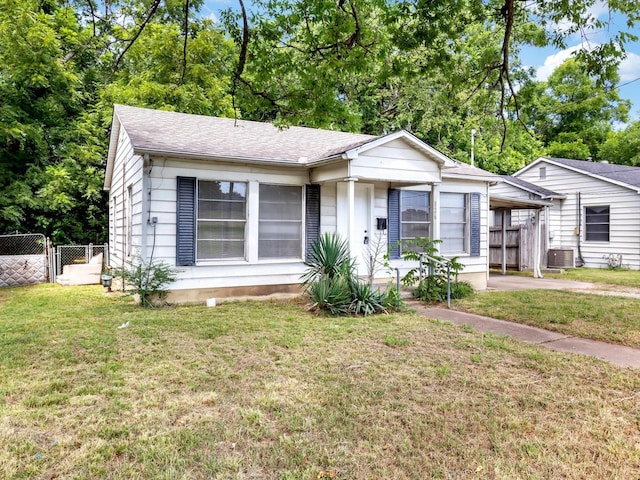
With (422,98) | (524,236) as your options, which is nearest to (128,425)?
(524,236)

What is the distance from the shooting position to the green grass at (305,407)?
265 cm

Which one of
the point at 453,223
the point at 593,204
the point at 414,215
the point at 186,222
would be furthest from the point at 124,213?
the point at 593,204

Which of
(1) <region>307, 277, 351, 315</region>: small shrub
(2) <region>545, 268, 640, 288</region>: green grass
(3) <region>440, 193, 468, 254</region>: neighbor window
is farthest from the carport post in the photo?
(1) <region>307, 277, 351, 315</region>: small shrub

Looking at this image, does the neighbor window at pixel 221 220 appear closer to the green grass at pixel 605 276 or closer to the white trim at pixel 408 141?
the white trim at pixel 408 141

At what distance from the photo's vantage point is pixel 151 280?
7.64 meters

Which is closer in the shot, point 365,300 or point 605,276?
point 365,300

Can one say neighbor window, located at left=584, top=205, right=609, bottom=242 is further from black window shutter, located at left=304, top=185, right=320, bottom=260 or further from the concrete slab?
black window shutter, located at left=304, top=185, right=320, bottom=260

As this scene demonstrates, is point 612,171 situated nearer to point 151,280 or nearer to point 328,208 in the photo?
point 328,208

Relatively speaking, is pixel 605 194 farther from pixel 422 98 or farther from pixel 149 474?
pixel 149 474

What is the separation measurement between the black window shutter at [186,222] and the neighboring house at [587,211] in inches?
483

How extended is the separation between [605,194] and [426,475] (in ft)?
55.2

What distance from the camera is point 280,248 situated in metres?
9.00

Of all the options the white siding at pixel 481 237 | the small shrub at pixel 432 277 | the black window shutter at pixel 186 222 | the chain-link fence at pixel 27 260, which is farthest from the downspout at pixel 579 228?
the chain-link fence at pixel 27 260

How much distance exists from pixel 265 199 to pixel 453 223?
493 cm
